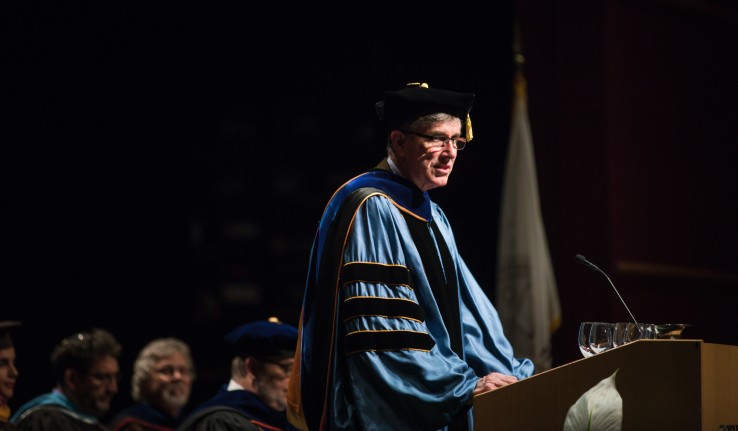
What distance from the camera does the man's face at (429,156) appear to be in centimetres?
327

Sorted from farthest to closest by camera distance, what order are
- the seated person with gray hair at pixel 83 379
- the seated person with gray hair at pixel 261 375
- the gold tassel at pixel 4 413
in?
1. the seated person with gray hair at pixel 83 379
2. the seated person with gray hair at pixel 261 375
3. the gold tassel at pixel 4 413

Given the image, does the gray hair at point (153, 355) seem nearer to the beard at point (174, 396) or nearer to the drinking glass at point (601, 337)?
the beard at point (174, 396)

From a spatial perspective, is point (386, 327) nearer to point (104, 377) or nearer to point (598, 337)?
point (598, 337)

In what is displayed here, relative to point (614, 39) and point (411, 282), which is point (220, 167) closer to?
point (614, 39)

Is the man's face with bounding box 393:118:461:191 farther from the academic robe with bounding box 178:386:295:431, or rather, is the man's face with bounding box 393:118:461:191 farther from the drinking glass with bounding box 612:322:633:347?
the academic robe with bounding box 178:386:295:431

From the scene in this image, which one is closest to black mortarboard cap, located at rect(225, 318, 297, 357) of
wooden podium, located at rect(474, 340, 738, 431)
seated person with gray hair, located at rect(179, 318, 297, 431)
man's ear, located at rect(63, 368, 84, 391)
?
seated person with gray hair, located at rect(179, 318, 297, 431)

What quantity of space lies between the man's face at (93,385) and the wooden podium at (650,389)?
3.40 m

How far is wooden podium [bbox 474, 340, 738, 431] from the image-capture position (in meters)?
2.34

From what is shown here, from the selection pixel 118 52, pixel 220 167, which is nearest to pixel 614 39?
pixel 220 167

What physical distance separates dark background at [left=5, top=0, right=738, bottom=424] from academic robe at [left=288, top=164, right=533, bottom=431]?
2.77 meters

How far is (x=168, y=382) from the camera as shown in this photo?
5973 mm

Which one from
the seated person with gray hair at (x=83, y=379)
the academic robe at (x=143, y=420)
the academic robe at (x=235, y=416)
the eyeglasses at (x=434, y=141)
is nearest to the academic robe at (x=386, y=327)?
the eyeglasses at (x=434, y=141)

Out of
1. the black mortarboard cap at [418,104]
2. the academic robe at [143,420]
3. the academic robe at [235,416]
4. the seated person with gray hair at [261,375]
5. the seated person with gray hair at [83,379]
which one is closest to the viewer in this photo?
the black mortarboard cap at [418,104]

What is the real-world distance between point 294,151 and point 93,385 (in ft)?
6.34
